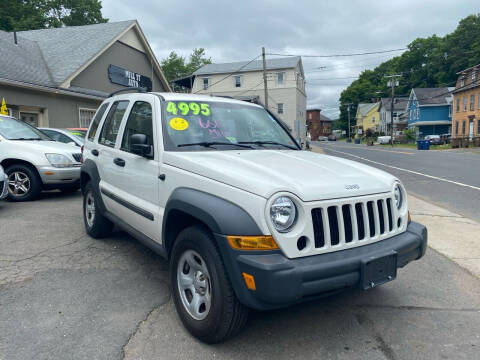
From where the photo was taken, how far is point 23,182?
7586 millimetres

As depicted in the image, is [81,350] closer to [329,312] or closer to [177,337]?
[177,337]

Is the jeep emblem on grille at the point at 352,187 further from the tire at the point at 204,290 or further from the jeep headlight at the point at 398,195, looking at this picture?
the tire at the point at 204,290

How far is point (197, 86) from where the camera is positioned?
49312 mm

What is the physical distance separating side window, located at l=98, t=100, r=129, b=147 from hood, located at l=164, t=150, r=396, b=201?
1.42 m

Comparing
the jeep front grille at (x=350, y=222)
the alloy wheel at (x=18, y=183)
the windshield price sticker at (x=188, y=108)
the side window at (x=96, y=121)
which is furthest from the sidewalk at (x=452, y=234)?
the alloy wheel at (x=18, y=183)

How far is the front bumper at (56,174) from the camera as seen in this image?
7520 millimetres

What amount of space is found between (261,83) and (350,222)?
46274 millimetres

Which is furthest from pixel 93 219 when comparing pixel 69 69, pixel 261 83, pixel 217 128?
pixel 261 83

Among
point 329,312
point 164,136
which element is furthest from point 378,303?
point 164,136

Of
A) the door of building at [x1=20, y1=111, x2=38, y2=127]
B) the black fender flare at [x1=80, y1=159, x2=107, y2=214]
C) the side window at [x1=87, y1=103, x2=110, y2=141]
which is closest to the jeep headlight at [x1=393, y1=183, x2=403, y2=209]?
the black fender flare at [x1=80, y1=159, x2=107, y2=214]

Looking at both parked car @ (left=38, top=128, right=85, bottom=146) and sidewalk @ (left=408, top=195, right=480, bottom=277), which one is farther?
parked car @ (left=38, top=128, right=85, bottom=146)

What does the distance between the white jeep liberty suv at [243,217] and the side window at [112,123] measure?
0.51 metres

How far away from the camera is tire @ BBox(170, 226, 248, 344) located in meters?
2.48

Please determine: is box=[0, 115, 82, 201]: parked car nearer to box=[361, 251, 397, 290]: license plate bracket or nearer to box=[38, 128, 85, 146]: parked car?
box=[38, 128, 85, 146]: parked car
